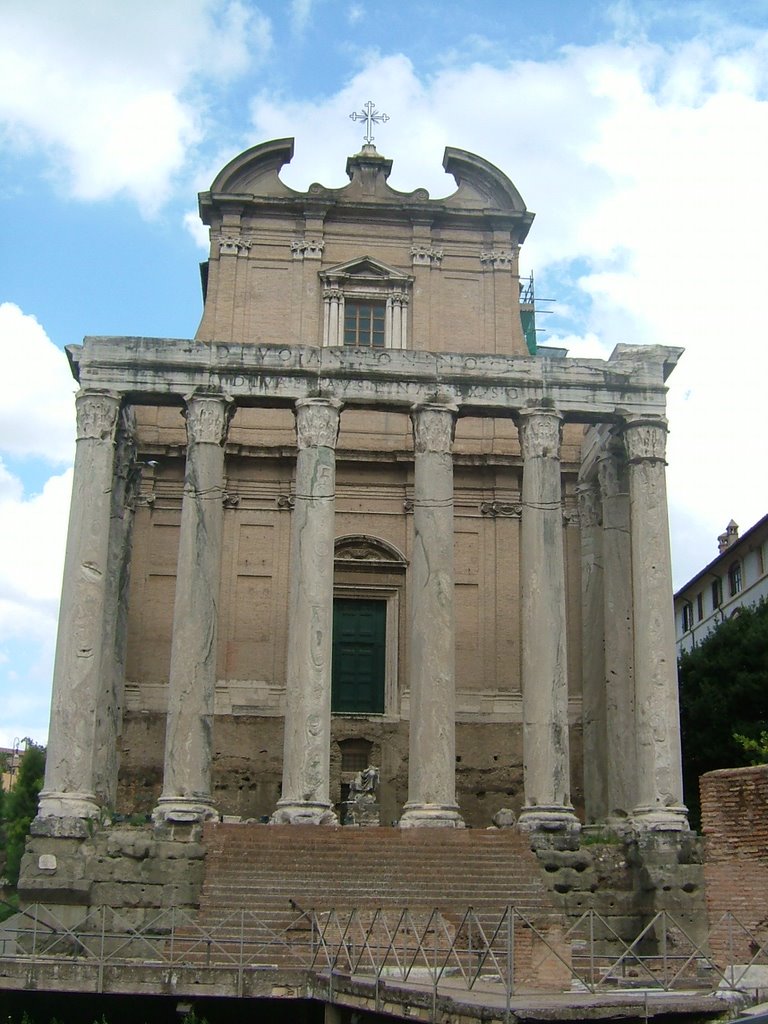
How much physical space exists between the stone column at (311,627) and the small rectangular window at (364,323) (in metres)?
6.21

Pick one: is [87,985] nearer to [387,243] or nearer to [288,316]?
[288,316]

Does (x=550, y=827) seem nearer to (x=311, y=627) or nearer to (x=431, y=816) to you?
(x=431, y=816)

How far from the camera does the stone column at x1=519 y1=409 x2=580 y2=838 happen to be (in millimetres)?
24328

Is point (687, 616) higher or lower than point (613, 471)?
higher

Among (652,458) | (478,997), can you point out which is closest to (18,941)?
(478,997)

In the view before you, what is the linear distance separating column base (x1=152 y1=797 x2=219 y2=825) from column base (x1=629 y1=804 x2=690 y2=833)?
7921 mm

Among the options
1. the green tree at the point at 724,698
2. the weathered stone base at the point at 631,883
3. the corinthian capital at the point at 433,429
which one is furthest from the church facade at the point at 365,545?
the green tree at the point at 724,698

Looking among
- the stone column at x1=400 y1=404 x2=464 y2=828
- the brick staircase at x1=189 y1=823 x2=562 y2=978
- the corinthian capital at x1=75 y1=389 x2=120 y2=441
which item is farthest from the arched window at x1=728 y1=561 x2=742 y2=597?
the corinthian capital at x1=75 y1=389 x2=120 y2=441

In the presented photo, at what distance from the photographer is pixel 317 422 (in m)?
26.3

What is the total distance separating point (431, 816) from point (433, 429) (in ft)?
25.3

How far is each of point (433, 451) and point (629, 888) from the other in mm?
9180

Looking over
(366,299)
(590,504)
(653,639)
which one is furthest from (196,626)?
(366,299)

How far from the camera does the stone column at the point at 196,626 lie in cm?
2402

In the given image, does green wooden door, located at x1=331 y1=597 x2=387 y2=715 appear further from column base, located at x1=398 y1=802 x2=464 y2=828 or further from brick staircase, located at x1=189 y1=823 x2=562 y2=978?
brick staircase, located at x1=189 y1=823 x2=562 y2=978
